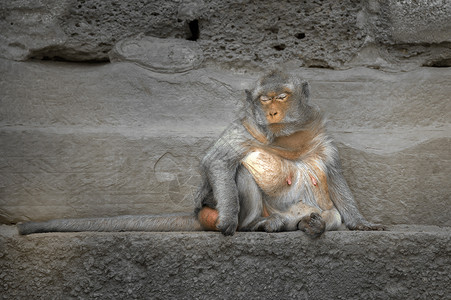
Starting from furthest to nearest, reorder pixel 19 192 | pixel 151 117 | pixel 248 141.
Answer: pixel 151 117
pixel 19 192
pixel 248 141

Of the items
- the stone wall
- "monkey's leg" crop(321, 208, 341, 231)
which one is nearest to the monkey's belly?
"monkey's leg" crop(321, 208, 341, 231)

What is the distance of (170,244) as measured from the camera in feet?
8.64

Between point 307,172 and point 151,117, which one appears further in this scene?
point 151,117

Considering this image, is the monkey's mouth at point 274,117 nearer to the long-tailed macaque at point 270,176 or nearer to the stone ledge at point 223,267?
the long-tailed macaque at point 270,176

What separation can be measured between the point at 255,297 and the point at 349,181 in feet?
4.36

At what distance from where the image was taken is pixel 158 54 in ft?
12.6

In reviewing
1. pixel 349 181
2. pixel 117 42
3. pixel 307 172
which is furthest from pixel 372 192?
pixel 117 42

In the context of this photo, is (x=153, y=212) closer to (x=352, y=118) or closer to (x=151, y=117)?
(x=151, y=117)

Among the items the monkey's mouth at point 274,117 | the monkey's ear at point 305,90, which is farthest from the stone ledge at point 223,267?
the monkey's ear at point 305,90

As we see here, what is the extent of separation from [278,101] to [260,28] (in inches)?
43.6

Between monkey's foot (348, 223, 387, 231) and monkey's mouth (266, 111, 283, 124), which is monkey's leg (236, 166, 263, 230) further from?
monkey's foot (348, 223, 387, 231)

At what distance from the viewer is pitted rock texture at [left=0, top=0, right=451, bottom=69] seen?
3820mm

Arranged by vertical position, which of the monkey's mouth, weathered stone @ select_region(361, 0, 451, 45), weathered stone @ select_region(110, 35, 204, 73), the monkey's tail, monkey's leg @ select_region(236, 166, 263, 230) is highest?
weathered stone @ select_region(361, 0, 451, 45)

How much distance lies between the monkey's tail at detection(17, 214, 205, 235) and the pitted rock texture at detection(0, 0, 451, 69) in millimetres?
1257
